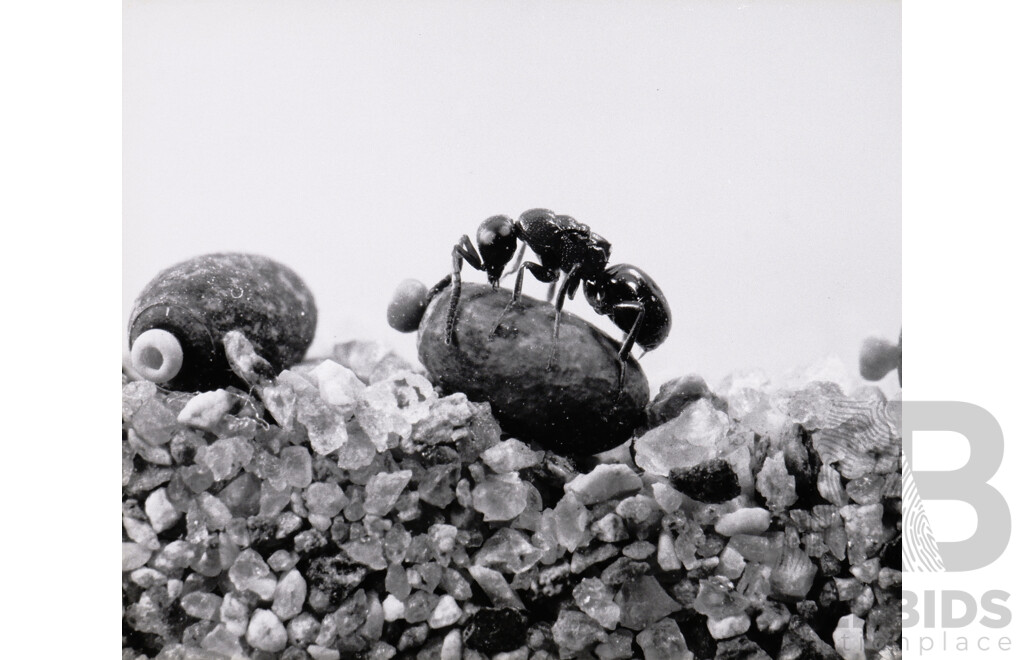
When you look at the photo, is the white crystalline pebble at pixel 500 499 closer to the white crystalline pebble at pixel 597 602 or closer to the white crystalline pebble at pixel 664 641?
the white crystalline pebble at pixel 597 602

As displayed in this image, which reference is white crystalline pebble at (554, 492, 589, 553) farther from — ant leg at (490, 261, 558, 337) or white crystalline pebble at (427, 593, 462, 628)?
ant leg at (490, 261, 558, 337)

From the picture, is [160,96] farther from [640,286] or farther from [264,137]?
[640,286]

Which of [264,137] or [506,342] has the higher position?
[264,137]

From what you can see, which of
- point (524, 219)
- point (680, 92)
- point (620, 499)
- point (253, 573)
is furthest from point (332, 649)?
point (680, 92)

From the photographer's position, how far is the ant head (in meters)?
1.48

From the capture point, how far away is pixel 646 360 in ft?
5.53

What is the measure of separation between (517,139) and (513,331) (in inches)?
21.7

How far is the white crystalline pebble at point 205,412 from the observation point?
1.24 metres

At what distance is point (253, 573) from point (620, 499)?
26.5 inches

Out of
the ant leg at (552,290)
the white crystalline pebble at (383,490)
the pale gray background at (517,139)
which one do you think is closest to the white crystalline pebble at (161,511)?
the white crystalline pebble at (383,490)

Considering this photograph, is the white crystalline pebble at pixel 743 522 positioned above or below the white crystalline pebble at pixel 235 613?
above

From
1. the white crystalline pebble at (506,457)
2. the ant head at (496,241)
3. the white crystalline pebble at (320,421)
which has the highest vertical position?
Result: the ant head at (496,241)

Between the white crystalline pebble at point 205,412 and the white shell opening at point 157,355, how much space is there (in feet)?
0.51

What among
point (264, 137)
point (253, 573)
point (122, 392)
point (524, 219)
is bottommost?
point (253, 573)
